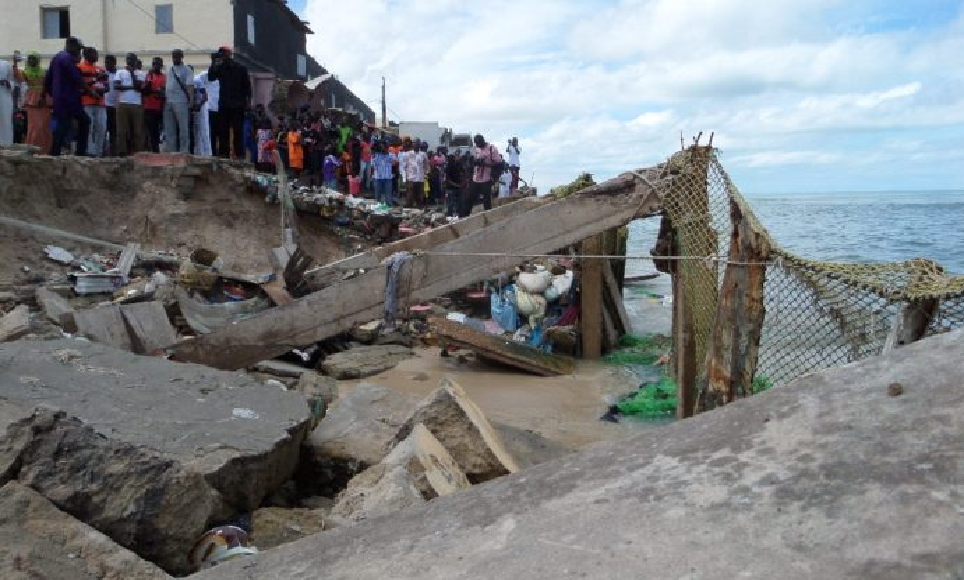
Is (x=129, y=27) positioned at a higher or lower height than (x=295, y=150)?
higher

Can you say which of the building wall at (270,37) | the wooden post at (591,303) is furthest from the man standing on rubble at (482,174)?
the building wall at (270,37)

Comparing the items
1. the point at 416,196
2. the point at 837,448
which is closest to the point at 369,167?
the point at 416,196

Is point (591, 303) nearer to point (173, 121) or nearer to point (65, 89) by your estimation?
point (65, 89)

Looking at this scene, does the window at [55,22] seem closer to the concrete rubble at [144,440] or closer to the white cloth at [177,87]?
the white cloth at [177,87]

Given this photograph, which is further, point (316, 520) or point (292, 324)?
point (292, 324)

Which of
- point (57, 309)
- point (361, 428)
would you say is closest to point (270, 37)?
point (57, 309)

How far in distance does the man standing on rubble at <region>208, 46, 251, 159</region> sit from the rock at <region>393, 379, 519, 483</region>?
9.86 m

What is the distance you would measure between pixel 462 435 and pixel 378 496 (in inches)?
34.1

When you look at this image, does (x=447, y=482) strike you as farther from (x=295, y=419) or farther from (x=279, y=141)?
(x=279, y=141)

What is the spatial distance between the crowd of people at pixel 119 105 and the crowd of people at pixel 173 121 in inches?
0.6

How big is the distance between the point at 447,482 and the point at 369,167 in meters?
15.8

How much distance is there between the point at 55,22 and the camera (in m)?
27.2

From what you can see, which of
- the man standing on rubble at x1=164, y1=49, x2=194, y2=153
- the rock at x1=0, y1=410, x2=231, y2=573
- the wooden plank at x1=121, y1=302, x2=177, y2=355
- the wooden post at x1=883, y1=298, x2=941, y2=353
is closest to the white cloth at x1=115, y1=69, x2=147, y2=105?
the man standing on rubble at x1=164, y1=49, x2=194, y2=153

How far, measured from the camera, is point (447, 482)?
3406 mm
